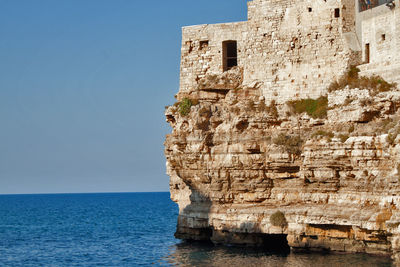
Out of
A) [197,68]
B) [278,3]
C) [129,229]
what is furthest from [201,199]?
[129,229]

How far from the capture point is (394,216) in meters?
26.4

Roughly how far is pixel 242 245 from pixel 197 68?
976 centimetres

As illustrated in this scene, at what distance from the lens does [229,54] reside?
38812 millimetres

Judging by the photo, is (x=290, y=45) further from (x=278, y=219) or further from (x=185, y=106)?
(x=278, y=219)

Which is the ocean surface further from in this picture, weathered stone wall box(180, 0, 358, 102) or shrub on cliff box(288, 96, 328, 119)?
weathered stone wall box(180, 0, 358, 102)

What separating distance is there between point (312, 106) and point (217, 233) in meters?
7.62

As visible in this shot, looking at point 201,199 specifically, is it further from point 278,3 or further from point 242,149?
point 278,3

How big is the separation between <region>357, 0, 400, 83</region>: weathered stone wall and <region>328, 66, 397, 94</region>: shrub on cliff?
10.5 inches

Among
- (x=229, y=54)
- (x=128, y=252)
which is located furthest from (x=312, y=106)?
(x=128, y=252)

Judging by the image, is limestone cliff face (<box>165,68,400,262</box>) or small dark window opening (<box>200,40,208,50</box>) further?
small dark window opening (<box>200,40,208,50</box>)

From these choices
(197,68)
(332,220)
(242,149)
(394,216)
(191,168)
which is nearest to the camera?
(394,216)

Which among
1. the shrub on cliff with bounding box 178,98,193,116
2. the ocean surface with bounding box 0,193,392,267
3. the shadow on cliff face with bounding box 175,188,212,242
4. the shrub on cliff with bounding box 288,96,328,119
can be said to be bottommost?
the ocean surface with bounding box 0,193,392,267

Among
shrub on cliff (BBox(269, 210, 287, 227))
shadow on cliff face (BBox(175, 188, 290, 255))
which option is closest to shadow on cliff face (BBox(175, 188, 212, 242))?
shadow on cliff face (BBox(175, 188, 290, 255))

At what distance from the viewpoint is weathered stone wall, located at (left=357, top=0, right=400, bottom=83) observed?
29.8m
